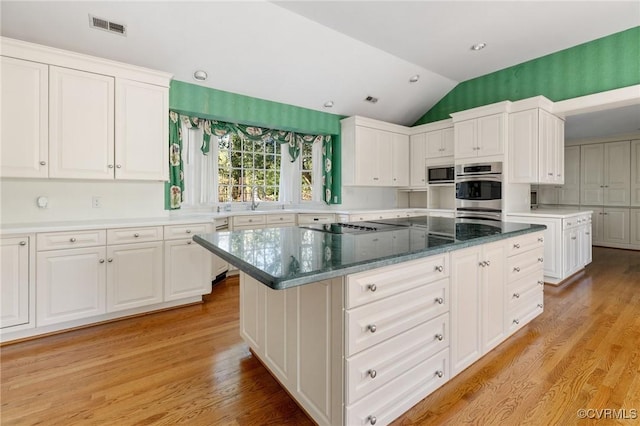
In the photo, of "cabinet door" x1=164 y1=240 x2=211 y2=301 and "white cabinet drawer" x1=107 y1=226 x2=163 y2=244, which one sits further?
"cabinet door" x1=164 y1=240 x2=211 y2=301

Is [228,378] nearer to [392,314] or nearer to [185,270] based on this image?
[392,314]

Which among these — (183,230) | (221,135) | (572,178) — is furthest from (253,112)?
(572,178)

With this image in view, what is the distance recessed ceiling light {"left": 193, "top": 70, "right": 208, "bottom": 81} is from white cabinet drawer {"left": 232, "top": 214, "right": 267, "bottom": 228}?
167cm

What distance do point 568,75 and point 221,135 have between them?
464 centimetres

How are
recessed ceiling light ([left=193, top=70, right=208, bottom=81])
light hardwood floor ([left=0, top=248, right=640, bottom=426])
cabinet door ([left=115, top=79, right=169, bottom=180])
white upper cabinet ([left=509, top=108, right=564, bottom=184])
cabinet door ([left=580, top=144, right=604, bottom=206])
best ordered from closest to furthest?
light hardwood floor ([left=0, top=248, right=640, bottom=426]) → cabinet door ([left=115, top=79, right=169, bottom=180]) → recessed ceiling light ([left=193, top=70, right=208, bottom=81]) → white upper cabinet ([left=509, top=108, right=564, bottom=184]) → cabinet door ([left=580, top=144, right=604, bottom=206])

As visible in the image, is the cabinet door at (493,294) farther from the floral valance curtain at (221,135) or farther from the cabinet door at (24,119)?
the cabinet door at (24,119)

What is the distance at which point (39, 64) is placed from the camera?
2.52 m

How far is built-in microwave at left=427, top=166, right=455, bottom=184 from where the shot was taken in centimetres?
492

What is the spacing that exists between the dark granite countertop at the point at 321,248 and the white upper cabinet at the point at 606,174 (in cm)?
594

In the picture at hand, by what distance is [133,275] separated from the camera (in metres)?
2.77

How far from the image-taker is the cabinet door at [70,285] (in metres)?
2.41

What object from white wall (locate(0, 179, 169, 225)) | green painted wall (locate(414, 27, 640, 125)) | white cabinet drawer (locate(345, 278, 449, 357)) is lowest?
white cabinet drawer (locate(345, 278, 449, 357))

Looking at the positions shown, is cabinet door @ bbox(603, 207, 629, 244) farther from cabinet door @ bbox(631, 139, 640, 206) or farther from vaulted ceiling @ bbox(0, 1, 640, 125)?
vaulted ceiling @ bbox(0, 1, 640, 125)

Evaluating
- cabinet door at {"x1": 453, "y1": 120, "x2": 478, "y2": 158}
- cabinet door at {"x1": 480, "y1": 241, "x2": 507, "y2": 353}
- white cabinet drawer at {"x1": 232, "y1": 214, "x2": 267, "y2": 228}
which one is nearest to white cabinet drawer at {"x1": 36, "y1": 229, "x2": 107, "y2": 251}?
white cabinet drawer at {"x1": 232, "y1": 214, "x2": 267, "y2": 228}
